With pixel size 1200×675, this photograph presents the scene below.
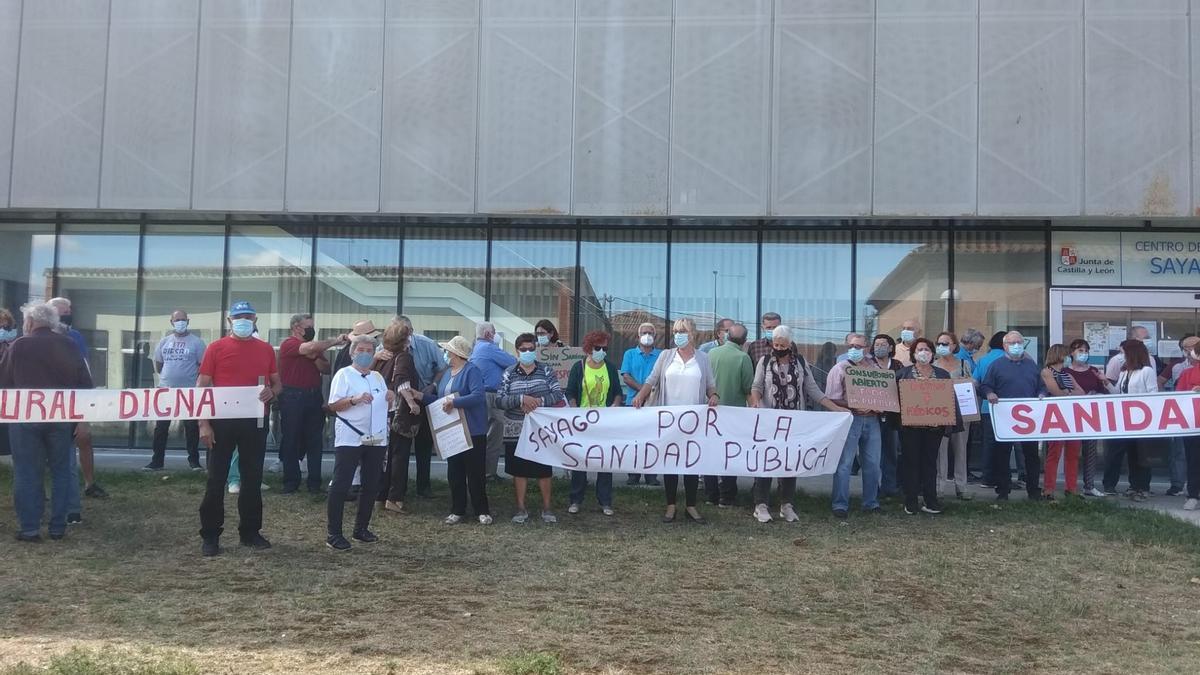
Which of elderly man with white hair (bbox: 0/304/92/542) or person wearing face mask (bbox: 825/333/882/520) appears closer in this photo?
elderly man with white hair (bbox: 0/304/92/542)

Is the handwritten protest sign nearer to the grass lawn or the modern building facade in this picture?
the grass lawn

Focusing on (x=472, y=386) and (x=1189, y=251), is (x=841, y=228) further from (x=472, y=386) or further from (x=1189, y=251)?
(x=472, y=386)

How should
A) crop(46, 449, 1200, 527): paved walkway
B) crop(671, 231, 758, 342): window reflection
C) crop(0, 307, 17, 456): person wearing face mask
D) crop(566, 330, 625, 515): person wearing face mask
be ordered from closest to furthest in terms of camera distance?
crop(0, 307, 17, 456): person wearing face mask
crop(566, 330, 625, 515): person wearing face mask
crop(46, 449, 1200, 527): paved walkway
crop(671, 231, 758, 342): window reflection

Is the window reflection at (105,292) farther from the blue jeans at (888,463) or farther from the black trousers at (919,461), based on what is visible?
the black trousers at (919,461)

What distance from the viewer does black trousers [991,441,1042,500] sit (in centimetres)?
1028

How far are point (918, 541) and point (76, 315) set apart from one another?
12549mm

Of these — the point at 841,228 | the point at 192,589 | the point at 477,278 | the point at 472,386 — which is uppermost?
the point at 841,228

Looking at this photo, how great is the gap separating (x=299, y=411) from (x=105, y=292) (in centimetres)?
606

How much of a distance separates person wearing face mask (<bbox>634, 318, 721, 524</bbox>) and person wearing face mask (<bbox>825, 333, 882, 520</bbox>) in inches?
54.2

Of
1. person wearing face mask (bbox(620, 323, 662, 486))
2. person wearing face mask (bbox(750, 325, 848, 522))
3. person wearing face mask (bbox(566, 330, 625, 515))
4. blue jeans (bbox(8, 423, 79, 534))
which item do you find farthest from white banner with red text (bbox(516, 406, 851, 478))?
blue jeans (bbox(8, 423, 79, 534))

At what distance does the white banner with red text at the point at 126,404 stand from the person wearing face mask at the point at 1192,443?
961cm

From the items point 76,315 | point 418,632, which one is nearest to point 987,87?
point 418,632

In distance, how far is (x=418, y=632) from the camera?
210 inches

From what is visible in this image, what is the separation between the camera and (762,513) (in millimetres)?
8945
